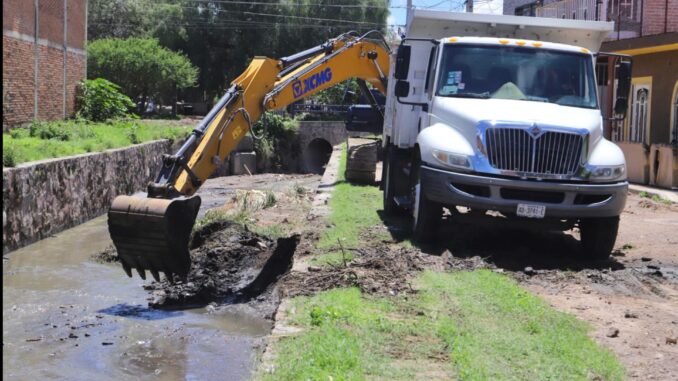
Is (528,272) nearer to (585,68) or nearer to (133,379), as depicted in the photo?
(585,68)

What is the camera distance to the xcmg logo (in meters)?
16.4

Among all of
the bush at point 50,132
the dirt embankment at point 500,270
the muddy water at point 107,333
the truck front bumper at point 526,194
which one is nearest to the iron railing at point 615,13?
the dirt embankment at point 500,270

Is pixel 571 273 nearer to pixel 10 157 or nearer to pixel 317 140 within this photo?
pixel 10 157

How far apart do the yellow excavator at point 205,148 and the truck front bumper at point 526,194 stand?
313 cm

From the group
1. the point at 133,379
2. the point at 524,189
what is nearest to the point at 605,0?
the point at 524,189

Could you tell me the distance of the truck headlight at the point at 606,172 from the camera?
10.8m

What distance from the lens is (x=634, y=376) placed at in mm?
6316

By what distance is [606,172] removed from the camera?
10.9 metres

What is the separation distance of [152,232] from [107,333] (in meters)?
1.25

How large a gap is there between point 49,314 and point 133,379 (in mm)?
3144

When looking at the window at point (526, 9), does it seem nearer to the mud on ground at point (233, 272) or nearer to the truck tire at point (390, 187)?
the truck tire at point (390, 187)

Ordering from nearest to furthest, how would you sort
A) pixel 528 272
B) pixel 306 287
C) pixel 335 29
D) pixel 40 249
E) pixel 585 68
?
pixel 306 287 < pixel 528 272 < pixel 585 68 < pixel 40 249 < pixel 335 29

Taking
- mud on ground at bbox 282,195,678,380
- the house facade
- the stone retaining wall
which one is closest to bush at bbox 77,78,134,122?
the stone retaining wall

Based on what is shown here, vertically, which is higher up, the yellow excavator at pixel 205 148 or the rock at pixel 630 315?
the yellow excavator at pixel 205 148
